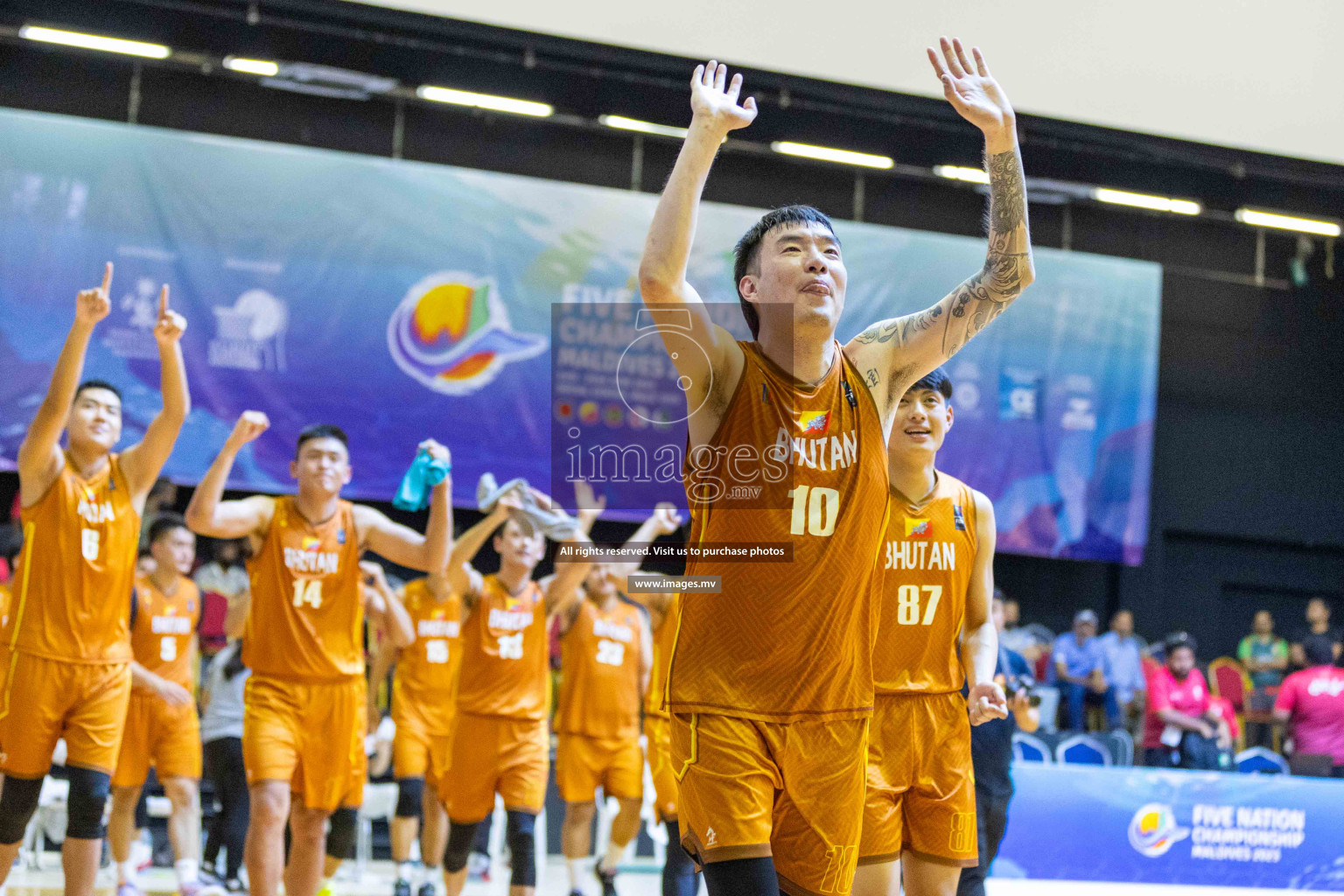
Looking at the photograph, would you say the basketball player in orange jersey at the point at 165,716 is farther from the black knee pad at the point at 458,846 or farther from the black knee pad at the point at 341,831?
the black knee pad at the point at 458,846

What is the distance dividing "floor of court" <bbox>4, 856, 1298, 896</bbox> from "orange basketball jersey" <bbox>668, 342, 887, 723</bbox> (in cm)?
572

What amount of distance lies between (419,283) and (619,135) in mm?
3514

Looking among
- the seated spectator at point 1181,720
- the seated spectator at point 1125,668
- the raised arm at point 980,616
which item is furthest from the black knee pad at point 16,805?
the seated spectator at point 1125,668

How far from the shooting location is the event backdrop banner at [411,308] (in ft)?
36.5

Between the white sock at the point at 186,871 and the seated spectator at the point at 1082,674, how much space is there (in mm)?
8903

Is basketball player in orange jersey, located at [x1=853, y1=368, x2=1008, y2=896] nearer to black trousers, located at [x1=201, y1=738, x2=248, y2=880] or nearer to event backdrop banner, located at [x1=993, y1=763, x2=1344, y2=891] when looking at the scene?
black trousers, located at [x1=201, y1=738, x2=248, y2=880]

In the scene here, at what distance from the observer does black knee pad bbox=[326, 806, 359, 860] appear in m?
6.05

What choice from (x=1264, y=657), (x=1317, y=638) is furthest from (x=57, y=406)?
(x=1264, y=657)

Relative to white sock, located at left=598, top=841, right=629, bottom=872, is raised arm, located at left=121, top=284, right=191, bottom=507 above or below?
above

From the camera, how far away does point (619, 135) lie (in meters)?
14.4

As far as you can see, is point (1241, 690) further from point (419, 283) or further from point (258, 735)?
point (258, 735)

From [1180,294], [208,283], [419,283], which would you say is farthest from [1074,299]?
[208,283]

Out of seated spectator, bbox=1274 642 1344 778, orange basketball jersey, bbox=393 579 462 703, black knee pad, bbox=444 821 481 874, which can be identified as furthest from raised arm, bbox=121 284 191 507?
seated spectator, bbox=1274 642 1344 778

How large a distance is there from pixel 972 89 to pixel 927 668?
2138 mm
